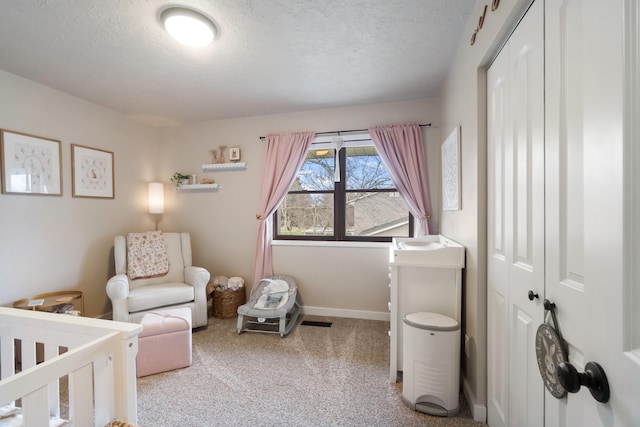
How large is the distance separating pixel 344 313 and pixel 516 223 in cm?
237

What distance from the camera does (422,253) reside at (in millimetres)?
1864

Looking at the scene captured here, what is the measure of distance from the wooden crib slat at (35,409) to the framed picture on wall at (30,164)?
2.46 meters

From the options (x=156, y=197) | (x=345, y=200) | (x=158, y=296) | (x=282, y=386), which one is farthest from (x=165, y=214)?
(x=282, y=386)

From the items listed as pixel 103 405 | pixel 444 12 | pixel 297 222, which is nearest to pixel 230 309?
pixel 297 222

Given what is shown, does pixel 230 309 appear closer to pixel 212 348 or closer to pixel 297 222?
pixel 212 348

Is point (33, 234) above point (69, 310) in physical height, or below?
above

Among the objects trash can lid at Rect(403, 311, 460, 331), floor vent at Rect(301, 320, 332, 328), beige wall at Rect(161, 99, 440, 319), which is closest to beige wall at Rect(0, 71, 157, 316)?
beige wall at Rect(161, 99, 440, 319)

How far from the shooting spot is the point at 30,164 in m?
2.43

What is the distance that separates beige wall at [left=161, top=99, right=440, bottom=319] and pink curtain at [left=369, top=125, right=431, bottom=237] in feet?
0.40

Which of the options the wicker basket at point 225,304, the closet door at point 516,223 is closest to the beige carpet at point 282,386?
the wicker basket at point 225,304

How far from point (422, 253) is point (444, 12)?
5.02ft

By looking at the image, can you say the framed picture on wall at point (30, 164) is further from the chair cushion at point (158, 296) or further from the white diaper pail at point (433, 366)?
the white diaper pail at point (433, 366)

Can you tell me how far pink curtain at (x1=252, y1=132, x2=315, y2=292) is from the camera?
3.23 metres

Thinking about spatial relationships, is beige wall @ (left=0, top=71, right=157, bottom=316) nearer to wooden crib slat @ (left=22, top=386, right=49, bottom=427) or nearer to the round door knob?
wooden crib slat @ (left=22, top=386, right=49, bottom=427)
